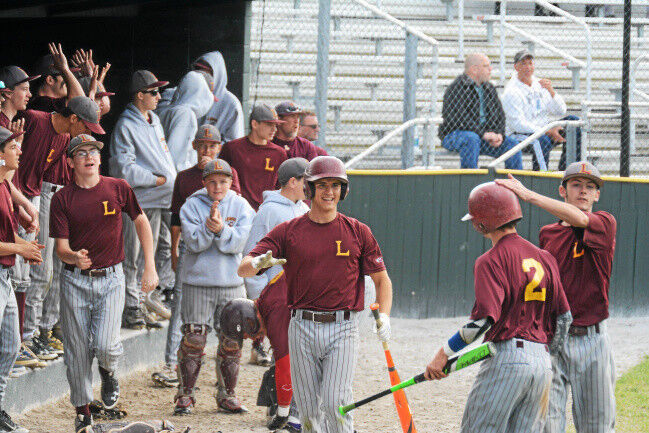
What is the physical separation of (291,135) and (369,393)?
8.49ft

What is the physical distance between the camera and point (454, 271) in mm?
11641

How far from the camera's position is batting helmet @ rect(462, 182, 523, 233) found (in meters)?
5.30

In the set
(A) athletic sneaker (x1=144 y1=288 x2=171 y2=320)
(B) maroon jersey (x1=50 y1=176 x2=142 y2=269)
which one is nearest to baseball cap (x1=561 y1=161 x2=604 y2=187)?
(B) maroon jersey (x1=50 y1=176 x2=142 y2=269)

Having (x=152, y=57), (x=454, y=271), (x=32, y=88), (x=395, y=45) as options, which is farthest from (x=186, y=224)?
(x=395, y=45)

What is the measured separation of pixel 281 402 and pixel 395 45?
7.11m

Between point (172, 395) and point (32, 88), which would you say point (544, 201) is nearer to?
point (172, 395)

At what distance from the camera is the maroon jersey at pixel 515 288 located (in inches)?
201

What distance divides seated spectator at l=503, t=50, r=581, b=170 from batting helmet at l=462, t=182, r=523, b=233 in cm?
707

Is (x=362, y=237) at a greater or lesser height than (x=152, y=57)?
lesser

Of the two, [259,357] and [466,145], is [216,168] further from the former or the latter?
[466,145]

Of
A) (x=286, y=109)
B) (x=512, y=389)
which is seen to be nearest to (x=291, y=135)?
(x=286, y=109)

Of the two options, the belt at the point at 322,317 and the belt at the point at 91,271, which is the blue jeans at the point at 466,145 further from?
the belt at the point at 322,317

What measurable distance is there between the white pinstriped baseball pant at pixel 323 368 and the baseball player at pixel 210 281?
71.3 inches

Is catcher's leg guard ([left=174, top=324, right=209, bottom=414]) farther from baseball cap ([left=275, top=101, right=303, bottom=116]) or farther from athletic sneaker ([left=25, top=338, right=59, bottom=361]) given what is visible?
baseball cap ([left=275, top=101, right=303, bottom=116])
